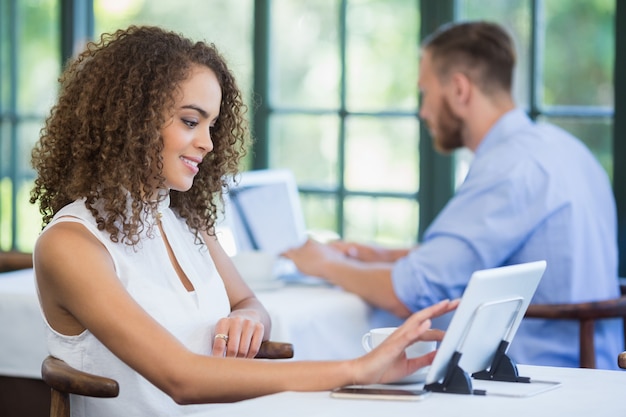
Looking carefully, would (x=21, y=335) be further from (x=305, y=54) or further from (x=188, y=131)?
(x=305, y=54)

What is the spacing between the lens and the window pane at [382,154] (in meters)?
4.01

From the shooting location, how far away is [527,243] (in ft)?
9.94

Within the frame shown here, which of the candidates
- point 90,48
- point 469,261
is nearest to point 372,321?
point 469,261

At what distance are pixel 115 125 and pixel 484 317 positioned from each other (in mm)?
797

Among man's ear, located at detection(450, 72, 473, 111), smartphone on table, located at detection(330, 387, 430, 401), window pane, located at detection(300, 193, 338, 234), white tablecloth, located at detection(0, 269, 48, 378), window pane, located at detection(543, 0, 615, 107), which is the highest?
window pane, located at detection(543, 0, 615, 107)

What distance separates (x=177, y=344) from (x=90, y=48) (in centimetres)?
68

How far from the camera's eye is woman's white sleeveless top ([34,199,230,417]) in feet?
6.87

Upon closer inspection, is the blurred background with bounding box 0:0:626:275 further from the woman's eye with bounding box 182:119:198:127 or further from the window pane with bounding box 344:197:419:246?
the woman's eye with bounding box 182:119:198:127

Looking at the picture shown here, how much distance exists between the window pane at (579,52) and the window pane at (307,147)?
2.77 feet

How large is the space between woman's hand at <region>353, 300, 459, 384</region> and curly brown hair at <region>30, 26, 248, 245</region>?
58 centimetres

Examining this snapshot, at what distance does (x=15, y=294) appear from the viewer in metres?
A: 2.85

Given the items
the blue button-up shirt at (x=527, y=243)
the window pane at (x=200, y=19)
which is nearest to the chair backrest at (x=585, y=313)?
the blue button-up shirt at (x=527, y=243)

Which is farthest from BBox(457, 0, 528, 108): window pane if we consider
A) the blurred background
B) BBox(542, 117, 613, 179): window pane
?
BBox(542, 117, 613, 179): window pane

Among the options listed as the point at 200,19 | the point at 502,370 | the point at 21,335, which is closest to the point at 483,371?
the point at 502,370
